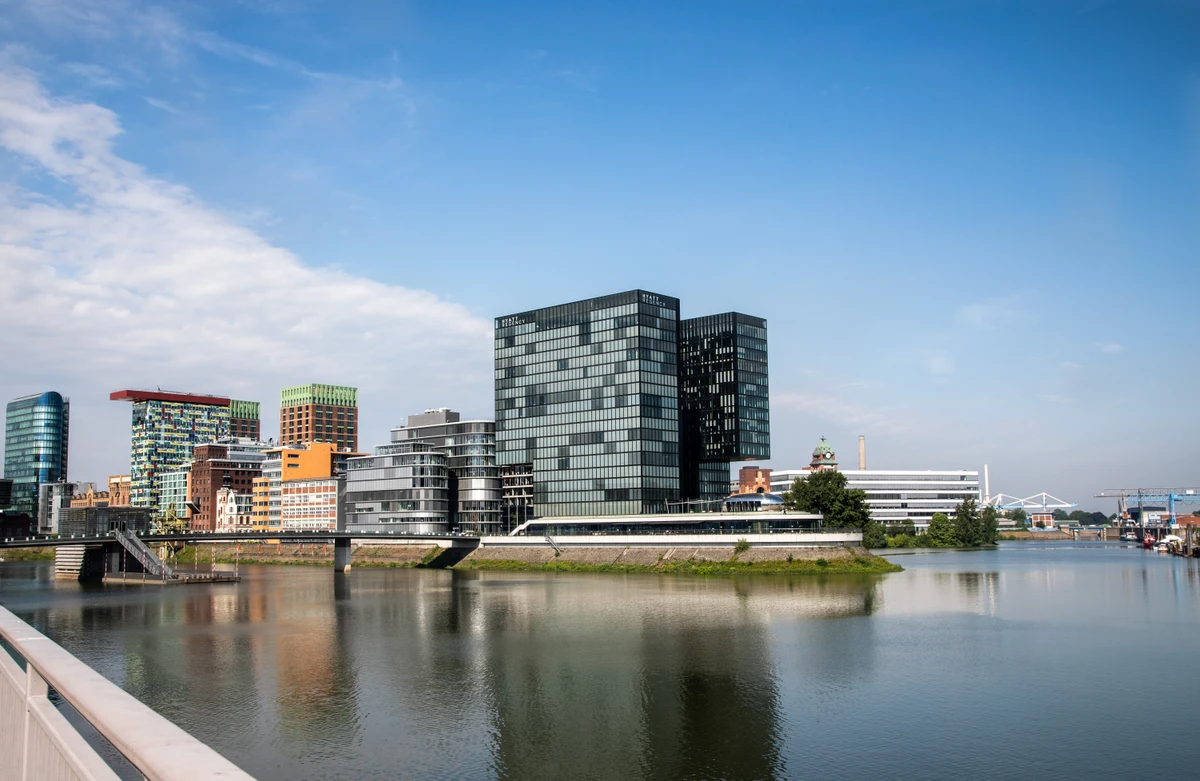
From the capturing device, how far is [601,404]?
177 meters

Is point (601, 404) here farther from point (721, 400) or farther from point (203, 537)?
point (203, 537)

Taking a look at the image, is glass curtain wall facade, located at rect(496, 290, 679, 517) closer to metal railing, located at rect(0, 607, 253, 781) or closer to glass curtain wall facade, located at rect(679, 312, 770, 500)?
glass curtain wall facade, located at rect(679, 312, 770, 500)

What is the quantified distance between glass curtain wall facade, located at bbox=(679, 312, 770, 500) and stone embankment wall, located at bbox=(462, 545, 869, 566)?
3289 cm

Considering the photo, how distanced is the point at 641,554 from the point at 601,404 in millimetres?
35903

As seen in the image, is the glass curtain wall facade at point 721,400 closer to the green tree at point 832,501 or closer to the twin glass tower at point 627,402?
the twin glass tower at point 627,402

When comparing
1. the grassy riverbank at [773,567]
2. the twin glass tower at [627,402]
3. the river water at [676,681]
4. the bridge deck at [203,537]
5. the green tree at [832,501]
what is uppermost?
the twin glass tower at [627,402]

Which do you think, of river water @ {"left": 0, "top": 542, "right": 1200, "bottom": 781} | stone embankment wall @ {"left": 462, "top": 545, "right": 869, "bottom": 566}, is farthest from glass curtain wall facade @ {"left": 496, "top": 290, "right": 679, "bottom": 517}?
river water @ {"left": 0, "top": 542, "right": 1200, "bottom": 781}

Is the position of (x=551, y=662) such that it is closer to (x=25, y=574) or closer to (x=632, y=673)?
(x=632, y=673)

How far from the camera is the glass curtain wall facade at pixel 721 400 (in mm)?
186500

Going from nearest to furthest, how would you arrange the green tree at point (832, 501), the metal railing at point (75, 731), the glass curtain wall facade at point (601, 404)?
the metal railing at point (75, 731) < the green tree at point (832, 501) < the glass curtain wall facade at point (601, 404)


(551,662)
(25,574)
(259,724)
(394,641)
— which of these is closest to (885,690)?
(551,662)

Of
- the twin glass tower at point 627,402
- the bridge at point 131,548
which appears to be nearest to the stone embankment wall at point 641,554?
the twin glass tower at point 627,402

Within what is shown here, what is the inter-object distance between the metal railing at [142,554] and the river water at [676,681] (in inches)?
1478

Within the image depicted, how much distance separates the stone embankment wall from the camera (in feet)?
449
